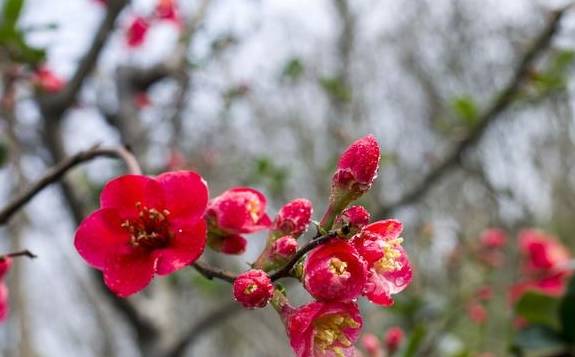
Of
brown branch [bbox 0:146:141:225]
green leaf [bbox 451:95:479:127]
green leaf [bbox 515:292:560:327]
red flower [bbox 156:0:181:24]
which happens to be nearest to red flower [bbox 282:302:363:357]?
brown branch [bbox 0:146:141:225]

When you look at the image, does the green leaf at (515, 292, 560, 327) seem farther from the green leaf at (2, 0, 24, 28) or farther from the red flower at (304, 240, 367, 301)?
the green leaf at (2, 0, 24, 28)

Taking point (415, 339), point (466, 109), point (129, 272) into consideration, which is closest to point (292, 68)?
point (466, 109)

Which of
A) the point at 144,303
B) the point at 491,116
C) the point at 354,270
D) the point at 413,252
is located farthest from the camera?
the point at 413,252

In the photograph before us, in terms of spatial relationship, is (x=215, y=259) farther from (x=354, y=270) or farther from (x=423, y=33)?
(x=423, y=33)

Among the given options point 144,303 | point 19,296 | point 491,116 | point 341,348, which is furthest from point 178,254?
point 144,303

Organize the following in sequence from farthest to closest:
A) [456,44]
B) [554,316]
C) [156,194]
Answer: [456,44]
[554,316]
[156,194]
